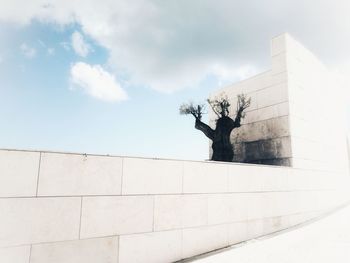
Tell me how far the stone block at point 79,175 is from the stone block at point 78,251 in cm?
81

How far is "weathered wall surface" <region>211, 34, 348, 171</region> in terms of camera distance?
999cm

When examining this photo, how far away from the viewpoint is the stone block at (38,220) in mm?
3900

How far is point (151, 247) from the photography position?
521 centimetres

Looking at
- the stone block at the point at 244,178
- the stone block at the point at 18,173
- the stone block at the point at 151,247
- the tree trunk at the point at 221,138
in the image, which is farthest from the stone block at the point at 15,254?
the tree trunk at the point at 221,138

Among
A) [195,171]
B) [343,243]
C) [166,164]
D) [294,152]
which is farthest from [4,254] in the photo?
[294,152]

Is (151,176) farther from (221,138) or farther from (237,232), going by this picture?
(221,138)

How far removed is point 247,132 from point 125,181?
7.54 meters


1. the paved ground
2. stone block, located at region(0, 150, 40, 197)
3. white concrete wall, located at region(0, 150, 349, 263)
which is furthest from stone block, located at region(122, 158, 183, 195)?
the paved ground

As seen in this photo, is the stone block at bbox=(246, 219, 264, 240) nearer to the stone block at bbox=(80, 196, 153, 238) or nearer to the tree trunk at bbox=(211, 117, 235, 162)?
the tree trunk at bbox=(211, 117, 235, 162)

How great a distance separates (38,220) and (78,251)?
33.8 inches

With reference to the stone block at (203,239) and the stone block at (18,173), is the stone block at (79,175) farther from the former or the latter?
the stone block at (203,239)

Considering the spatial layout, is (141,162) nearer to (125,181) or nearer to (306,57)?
(125,181)

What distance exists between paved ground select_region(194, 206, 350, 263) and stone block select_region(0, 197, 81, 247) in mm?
2787

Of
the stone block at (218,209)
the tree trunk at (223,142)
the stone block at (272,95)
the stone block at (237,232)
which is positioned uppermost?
the stone block at (272,95)
